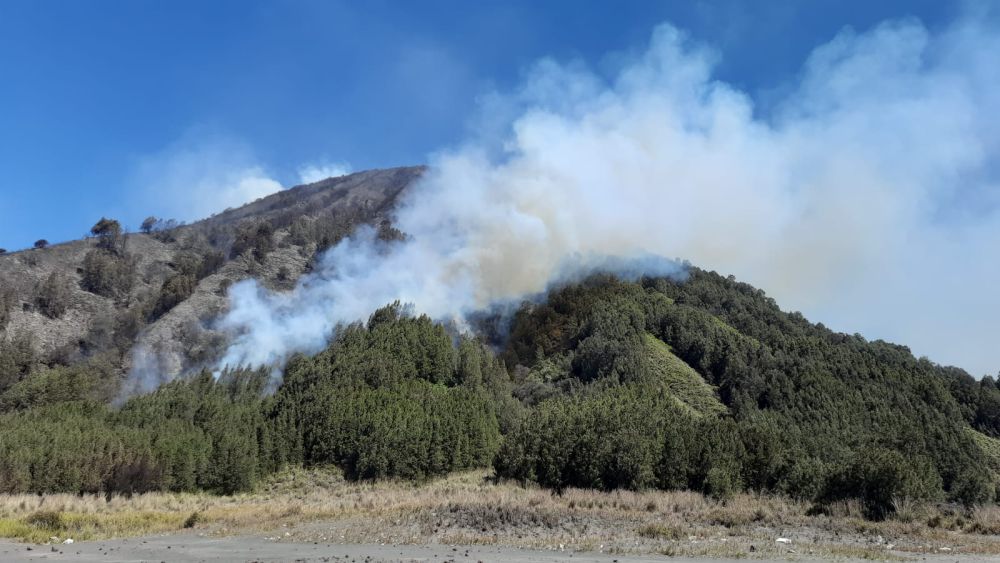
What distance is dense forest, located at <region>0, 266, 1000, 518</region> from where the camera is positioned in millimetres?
59750

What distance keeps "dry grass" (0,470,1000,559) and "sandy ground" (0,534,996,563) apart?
1.83 m

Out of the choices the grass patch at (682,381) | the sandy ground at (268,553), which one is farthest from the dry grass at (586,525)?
the grass patch at (682,381)

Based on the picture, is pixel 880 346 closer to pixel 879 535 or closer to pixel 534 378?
pixel 534 378

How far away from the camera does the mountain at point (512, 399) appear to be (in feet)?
202

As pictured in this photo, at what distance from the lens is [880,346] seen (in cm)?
16600

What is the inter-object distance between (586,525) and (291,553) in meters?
15.4

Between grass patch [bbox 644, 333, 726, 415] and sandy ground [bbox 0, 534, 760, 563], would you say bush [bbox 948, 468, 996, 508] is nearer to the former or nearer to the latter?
grass patch [bbox 644, 333, 726, 415]

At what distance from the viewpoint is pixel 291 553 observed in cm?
2545

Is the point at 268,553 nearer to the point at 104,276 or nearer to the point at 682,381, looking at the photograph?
the point at 682,381

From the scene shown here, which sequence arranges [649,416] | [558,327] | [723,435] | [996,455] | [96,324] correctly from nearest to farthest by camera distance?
[723,435] → [649,416] → [996,455] → [558,327] → [96,324]

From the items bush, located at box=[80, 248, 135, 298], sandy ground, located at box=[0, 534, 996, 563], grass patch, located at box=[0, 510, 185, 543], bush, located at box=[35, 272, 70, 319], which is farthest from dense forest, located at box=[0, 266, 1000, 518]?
bush, located at box=[80, 248, 135, 298]

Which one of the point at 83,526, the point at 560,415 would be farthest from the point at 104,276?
the point at 83,526

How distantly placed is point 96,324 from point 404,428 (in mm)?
126280

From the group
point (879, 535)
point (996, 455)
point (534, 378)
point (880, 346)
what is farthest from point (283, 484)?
point (880, 346)
